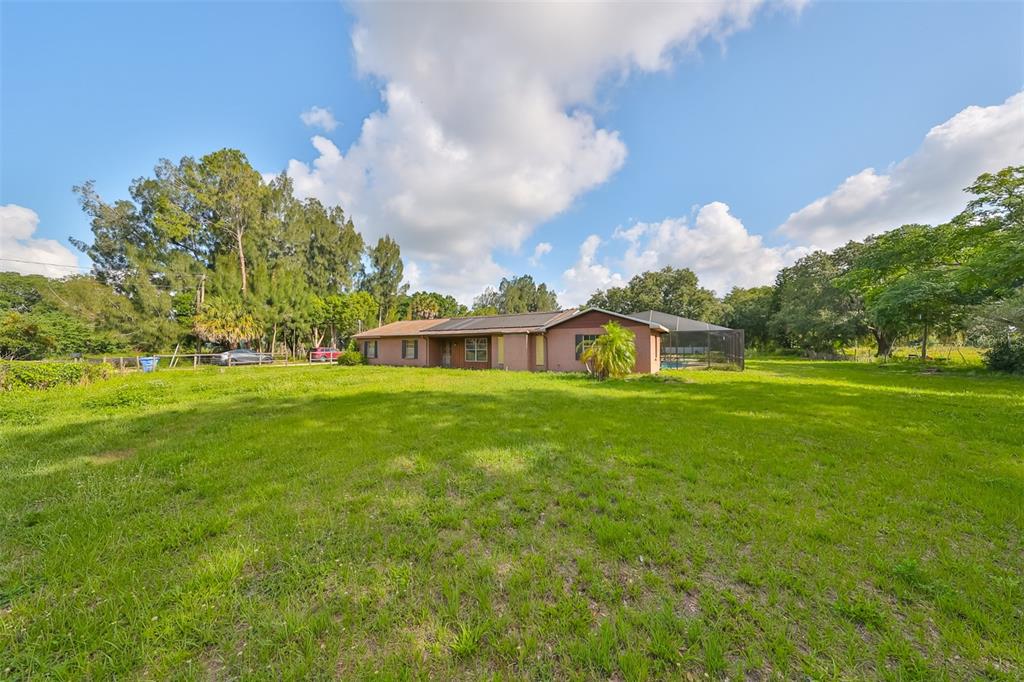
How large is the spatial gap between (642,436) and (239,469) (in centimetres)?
573

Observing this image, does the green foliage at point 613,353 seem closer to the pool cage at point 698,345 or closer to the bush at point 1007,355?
the pool cage at point 698,345

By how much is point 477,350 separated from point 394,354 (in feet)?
20.4

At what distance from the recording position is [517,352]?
700 inches

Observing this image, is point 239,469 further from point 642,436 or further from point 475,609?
point 642,436

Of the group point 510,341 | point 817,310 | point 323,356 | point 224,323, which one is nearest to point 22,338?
point 224,323

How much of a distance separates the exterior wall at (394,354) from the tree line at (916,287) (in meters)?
22.5

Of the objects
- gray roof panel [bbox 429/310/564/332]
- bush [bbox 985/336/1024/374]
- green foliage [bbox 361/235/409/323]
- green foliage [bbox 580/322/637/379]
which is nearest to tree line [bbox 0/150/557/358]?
green foliage [bbox 361/235/409/323]

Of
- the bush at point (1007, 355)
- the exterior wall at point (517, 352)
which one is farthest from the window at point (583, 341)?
the bush at point (1007, 355)

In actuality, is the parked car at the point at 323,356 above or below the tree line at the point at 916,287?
below

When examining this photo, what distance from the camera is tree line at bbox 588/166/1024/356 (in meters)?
12.5

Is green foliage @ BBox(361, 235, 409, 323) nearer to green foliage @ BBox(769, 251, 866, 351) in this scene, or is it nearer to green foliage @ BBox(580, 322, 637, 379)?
green foliage @ BBox(580, 322, 637, 379)

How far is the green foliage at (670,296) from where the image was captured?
134 ft

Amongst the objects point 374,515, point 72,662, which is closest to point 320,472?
point 374,515

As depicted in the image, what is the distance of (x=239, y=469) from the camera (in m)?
4.51
